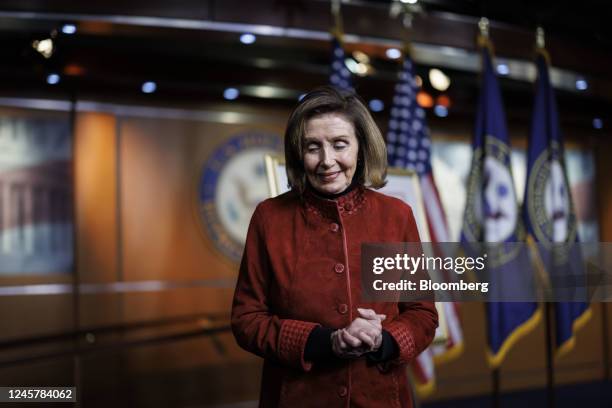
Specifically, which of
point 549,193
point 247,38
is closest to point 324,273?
point 549,193

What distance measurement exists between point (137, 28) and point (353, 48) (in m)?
1.54

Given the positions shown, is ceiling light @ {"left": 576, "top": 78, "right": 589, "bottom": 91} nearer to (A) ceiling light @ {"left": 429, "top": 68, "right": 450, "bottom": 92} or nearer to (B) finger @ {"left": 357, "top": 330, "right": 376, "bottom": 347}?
(A) ceiling light @ {"left": 429, "top": 68, "right": 450, "bottom": 92}

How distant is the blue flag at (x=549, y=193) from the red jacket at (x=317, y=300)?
264 centimetres

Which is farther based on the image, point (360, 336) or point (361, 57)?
point (361, 57)

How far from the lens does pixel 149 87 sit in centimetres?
574

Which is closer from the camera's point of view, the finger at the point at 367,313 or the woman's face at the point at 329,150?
the finger at the point at 367,313

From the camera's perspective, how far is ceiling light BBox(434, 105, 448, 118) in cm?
684

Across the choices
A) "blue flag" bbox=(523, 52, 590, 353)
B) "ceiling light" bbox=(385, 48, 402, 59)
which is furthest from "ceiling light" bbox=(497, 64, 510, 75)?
"blue flag" bbox=(523, 52, 590, 353)

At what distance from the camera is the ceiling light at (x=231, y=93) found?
237 inches

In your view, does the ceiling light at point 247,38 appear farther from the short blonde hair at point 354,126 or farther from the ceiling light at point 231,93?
the short blonde hair at point 354,126

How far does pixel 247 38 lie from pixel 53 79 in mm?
1589

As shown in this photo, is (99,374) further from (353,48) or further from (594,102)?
(594,102)

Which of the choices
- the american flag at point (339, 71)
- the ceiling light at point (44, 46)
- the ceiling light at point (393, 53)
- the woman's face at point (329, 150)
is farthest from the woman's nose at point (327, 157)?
the ceiling light at point (44, 46)

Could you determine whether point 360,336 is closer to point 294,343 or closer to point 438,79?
point 294,343
